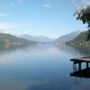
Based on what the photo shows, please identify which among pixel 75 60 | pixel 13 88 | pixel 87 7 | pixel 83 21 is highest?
pixel 87 7

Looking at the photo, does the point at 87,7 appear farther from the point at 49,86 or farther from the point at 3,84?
the point at 3,84

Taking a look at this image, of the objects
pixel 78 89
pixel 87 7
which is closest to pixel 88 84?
pixel 78 89

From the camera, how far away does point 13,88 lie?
1828 inches

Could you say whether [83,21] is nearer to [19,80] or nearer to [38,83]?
[38,83]

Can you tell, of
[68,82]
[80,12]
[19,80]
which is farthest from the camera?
[19,80]

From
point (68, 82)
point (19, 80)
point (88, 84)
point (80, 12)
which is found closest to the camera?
point (80, 12)

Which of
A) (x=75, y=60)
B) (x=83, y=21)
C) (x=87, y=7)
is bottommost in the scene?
(x=75, y=60)

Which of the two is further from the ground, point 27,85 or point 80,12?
point 80,12

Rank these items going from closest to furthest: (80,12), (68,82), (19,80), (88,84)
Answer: (80,12) < (88,84) < (68,82) < (19,80)

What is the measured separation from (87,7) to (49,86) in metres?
18.1

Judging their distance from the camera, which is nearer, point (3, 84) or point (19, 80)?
point (3, 84)

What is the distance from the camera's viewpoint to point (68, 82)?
168 ft

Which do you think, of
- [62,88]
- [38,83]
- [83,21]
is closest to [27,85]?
[38,83]

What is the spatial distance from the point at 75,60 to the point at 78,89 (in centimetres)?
749
